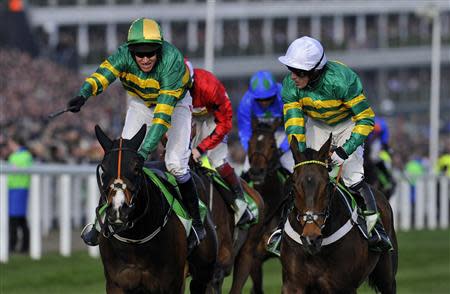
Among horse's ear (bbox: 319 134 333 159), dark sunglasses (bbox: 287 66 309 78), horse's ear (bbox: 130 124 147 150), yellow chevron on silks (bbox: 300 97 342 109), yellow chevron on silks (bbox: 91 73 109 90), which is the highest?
dark sunglasses (bbox: 287 66 309 78)

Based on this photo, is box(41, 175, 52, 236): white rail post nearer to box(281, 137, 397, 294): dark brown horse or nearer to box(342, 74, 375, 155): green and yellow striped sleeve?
box(342, 74, 375, 155): green and yellow striped sleeve

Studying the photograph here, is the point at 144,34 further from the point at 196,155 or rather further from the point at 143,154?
the point at 196,155

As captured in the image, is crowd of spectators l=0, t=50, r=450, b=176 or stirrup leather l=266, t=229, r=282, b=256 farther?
crowd of spectators l=0, t=50, r=450, b=176

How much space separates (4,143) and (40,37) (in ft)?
84.4

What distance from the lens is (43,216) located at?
808 inches

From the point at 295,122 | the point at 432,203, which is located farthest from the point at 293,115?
the point at 432,203

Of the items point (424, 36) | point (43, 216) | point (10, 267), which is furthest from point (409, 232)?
point (424, 36)

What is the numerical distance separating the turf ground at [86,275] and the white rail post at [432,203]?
8777mm

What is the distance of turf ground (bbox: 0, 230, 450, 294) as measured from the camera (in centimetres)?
1454

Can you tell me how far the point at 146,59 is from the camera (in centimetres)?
952

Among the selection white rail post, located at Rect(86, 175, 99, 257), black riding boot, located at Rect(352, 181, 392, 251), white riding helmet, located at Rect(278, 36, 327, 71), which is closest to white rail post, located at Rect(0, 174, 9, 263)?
white rail post, located at Rect(86, 175, 99, 257)

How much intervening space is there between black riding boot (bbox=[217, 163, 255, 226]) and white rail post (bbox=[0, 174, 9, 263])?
4898mm

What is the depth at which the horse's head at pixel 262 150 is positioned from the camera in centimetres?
1346

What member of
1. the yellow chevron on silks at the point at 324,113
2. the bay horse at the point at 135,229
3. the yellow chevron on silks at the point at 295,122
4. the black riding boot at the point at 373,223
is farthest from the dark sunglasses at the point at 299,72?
the bay horse at the point at 135,229
